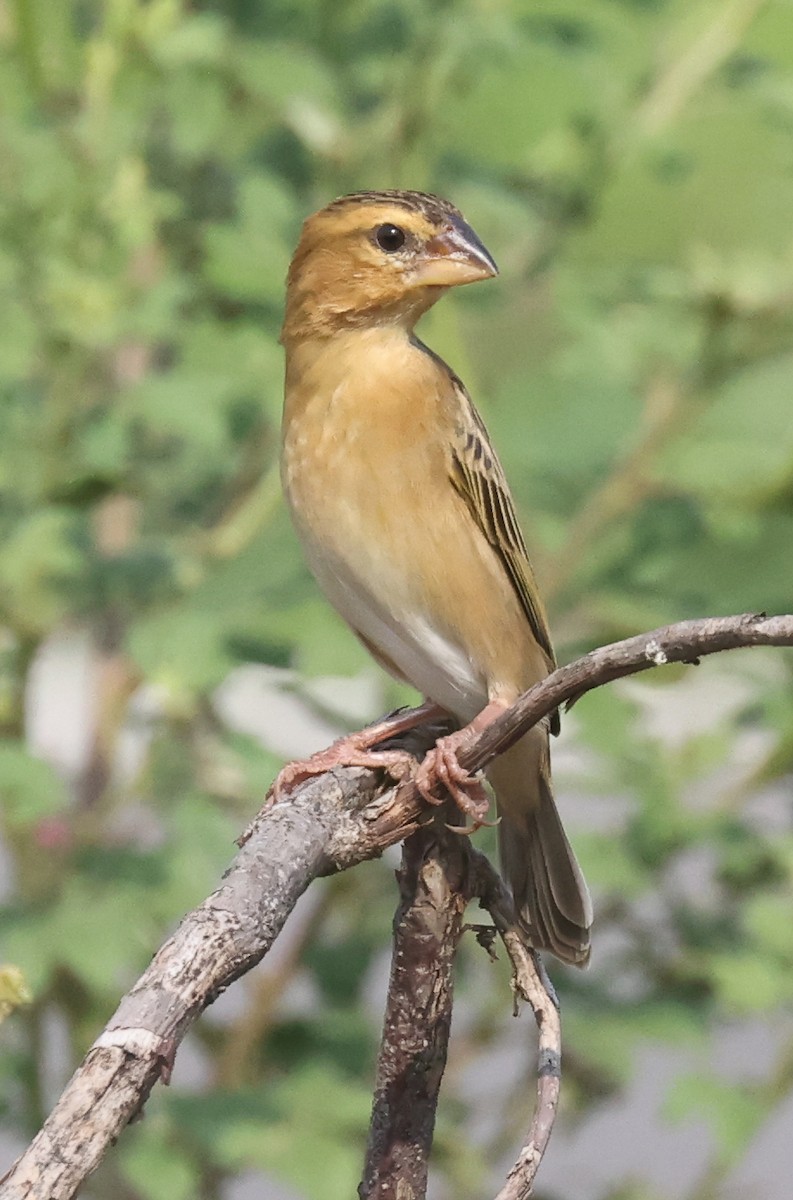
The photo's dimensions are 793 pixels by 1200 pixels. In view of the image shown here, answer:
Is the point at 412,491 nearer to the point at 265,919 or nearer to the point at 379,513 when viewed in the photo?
the point at 379,513

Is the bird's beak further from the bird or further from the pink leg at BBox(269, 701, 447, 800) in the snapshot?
the pink leg at BBox(269, 701, 447, 800)

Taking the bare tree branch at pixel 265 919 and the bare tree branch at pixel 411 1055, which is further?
the bare tree branch at pixel 411 1055

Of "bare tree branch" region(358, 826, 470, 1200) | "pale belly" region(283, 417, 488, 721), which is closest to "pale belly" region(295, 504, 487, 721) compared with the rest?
"pale belly" region(283, 417, 488, 721)

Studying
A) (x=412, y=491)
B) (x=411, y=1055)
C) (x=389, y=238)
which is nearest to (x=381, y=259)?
(x=389, y=238)

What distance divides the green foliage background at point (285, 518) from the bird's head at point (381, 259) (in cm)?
53

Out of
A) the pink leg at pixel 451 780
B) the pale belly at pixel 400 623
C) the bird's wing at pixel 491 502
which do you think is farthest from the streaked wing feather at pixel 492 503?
the pink leg at pixel 451 780

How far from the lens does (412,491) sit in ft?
8.31

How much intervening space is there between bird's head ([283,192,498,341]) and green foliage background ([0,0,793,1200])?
0.53 metres

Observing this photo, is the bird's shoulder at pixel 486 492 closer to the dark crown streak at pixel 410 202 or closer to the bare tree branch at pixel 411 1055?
the dark crown streak at pixel 410 202

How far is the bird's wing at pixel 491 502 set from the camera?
2.60 m

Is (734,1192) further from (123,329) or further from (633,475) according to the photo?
(123,329)

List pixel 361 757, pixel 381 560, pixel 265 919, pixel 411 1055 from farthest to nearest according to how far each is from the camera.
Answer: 1. pixel 381 560
2. pixel 361 757
3. pixel 411 1055
4. pixel 265 919

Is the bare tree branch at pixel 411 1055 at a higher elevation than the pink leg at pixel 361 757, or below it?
below

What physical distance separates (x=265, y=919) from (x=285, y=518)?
2.05 m
